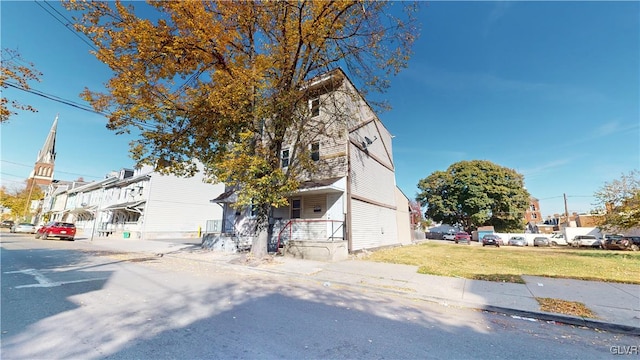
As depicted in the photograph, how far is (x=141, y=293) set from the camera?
19.0ft

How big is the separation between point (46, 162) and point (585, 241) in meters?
106

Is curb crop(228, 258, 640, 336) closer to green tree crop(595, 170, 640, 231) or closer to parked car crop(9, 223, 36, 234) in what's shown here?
green tree crop(595, 170, 640, 231)

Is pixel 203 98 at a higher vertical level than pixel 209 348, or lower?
higher

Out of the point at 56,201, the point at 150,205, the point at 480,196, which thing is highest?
the point at 480,196

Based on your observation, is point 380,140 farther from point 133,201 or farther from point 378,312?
point 133,201

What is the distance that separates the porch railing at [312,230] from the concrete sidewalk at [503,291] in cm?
300

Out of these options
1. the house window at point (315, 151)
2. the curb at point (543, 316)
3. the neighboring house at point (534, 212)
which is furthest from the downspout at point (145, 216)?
the neighboring house at point (534, 212)

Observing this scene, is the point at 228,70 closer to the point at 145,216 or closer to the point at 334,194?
the point at 334,194

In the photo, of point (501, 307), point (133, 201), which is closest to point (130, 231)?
point (133, 201)

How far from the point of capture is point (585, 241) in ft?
92.9

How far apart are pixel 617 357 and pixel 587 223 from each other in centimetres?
5264

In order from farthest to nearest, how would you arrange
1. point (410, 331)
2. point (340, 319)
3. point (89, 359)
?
point (340, 319), point (410, 331), point (89, 359)

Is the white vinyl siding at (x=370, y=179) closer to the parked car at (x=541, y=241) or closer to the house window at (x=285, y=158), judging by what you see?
the house window at (x=285, y=158)

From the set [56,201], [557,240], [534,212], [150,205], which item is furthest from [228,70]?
[534,212]
